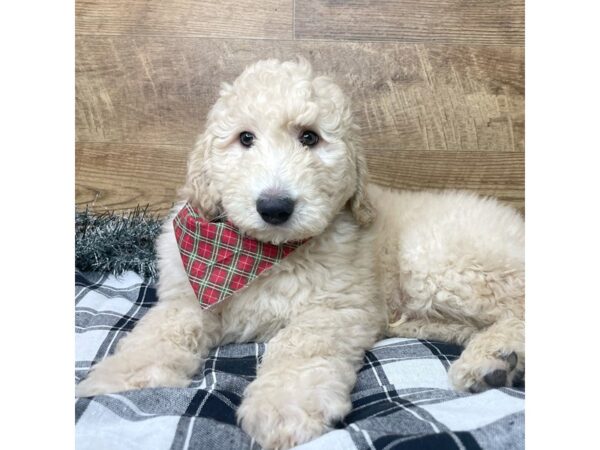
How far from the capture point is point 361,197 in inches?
90.7

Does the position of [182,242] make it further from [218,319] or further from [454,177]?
[454,177]

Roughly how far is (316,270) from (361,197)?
361 millimetres

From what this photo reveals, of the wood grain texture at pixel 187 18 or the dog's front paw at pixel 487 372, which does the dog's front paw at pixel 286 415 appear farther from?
the wood grain texture at pixel 187 18

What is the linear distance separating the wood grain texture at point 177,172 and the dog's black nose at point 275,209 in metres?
1.51

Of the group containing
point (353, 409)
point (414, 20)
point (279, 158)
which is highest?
point (414, 20)

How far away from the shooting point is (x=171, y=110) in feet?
10.7

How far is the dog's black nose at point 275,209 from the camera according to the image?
1.83 meters

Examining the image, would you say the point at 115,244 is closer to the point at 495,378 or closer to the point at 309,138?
the point at 309,138

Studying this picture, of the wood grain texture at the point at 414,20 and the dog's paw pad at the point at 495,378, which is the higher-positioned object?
the wood grain texture at the point at 414,20

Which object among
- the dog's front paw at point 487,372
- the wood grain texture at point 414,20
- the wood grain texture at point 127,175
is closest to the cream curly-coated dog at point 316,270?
the dog's front paw at point 487,372

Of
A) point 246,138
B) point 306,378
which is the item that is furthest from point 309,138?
point 306,378
